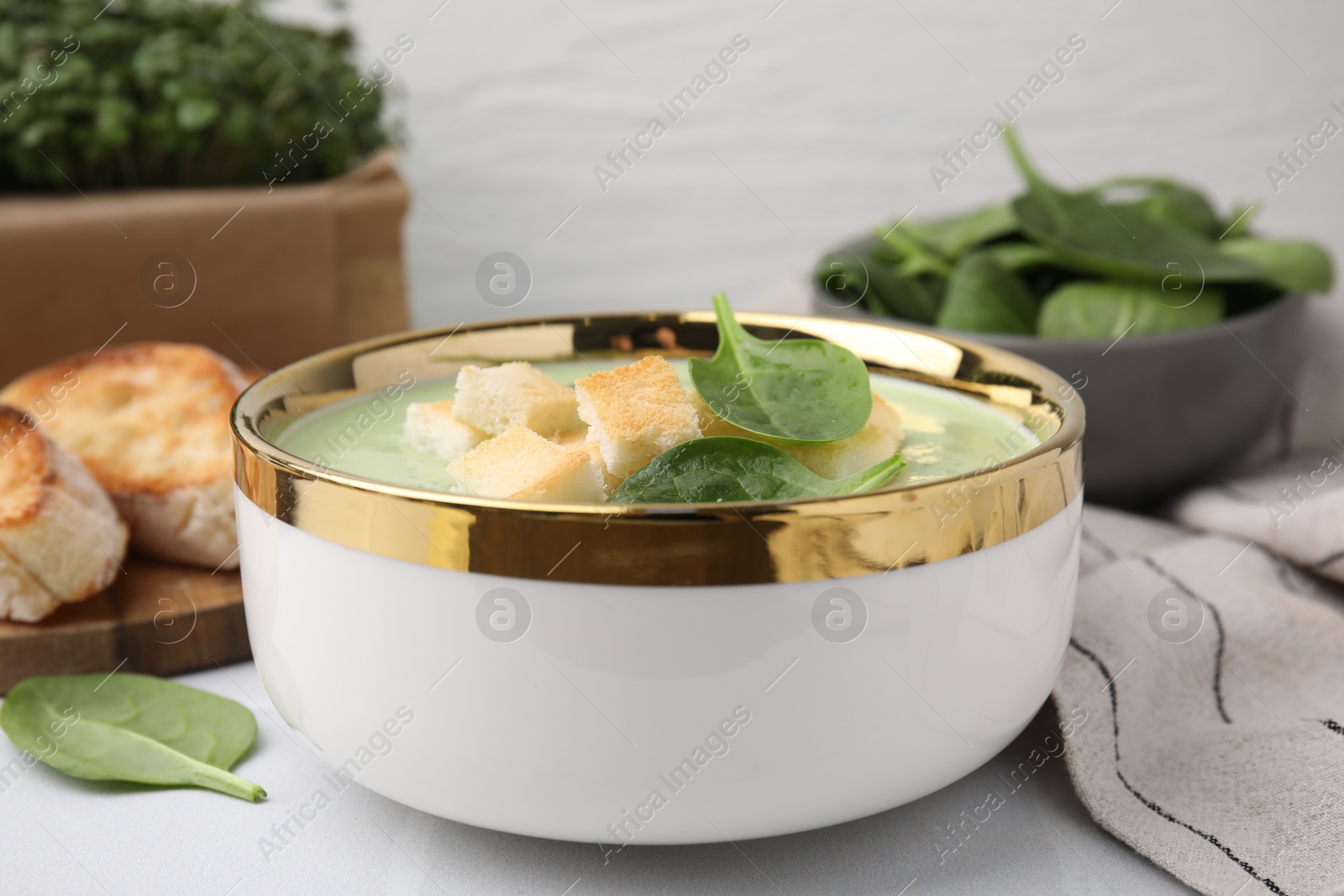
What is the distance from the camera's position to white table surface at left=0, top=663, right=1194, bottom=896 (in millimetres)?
660

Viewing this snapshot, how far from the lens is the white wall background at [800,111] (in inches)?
81.0

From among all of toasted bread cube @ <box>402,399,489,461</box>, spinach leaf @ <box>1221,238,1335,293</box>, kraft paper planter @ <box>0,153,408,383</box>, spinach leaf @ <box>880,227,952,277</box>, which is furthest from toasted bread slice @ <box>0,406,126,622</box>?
spinach leaf @ <box>1221,238,1335,293</box>

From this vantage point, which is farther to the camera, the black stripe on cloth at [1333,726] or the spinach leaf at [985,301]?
the spinach leaf at [985,301]

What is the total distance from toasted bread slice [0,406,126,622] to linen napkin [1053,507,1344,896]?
77cm

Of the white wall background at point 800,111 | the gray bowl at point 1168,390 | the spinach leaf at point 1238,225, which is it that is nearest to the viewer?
the gray bowl at point 1168,390

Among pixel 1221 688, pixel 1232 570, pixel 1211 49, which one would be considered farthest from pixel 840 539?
pixel 1211 49

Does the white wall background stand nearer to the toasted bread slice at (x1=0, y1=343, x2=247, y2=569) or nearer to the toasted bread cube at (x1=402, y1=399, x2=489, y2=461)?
the toasted bread slice at (x1=0, y1=343, x2=247, y2=569)

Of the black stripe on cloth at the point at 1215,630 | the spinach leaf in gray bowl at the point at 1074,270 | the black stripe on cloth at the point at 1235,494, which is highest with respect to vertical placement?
the spinach leaf in gray bowl at the point at 1074,270

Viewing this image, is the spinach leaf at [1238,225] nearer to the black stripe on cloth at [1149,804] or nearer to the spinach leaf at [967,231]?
the spinach leaf at [967,231]

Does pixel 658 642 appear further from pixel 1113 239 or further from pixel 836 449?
pixel 1113 239

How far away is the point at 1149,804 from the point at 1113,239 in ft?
2.37

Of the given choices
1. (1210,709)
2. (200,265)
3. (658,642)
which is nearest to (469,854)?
(658,642)

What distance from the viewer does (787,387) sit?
0.77 m

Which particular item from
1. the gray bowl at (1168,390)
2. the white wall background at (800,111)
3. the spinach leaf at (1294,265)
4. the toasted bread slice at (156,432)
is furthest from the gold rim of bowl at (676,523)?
the white wall background at (800,111)
